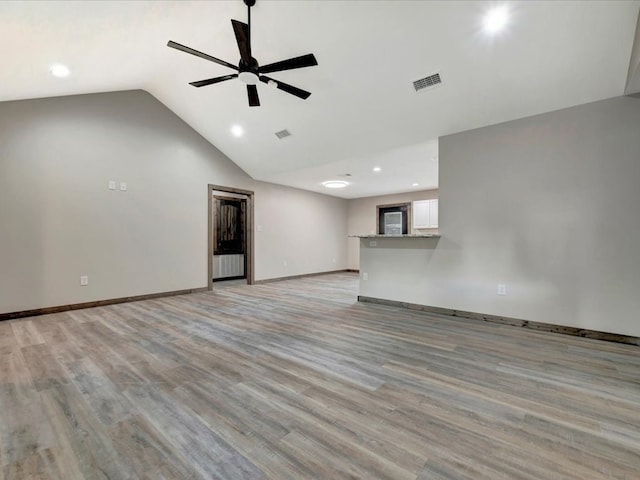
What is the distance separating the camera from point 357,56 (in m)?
3.17

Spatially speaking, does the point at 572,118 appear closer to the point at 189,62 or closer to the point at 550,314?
the point at 550,314

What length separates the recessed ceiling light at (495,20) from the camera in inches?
95.6

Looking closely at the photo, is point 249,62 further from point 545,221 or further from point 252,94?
point 545,221

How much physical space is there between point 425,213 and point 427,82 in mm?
4735

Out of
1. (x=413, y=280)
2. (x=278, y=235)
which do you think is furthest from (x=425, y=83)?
(x=278, y=235)

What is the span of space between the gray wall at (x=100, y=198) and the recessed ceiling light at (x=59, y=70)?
0.99 meters

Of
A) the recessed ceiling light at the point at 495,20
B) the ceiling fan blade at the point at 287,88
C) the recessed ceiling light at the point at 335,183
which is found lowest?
the recessed ceiling light at the point at 335,183

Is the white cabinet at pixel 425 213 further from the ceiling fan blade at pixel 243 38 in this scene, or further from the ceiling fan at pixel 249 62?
the ceiling fan blade at pixel 243 38

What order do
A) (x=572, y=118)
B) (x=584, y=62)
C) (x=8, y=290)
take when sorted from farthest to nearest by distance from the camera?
(x=8, y=290)
(x=572, y=118)
(x=584, y=62)

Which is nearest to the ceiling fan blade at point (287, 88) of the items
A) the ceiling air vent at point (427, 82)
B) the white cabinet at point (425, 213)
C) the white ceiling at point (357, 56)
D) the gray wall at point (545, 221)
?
the white ceiling at point (357, 56)

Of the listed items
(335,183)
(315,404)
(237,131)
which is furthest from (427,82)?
(335,183)

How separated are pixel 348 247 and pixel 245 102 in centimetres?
593

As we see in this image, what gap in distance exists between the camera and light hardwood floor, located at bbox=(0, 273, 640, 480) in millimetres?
1265

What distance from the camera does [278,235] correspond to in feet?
23.5
